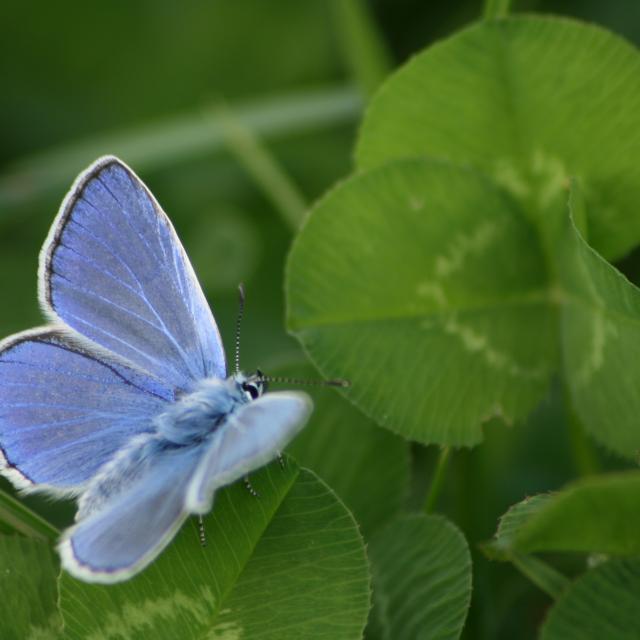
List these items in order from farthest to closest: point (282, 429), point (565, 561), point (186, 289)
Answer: point (565, 561) < point (186, 289) < point (282, 429)

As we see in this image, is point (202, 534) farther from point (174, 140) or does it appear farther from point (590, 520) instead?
point (174, 140)

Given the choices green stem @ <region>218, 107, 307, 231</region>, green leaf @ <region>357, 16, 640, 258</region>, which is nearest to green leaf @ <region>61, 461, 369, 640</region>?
green leaf @ <region>357, 16, 640, 258</region>

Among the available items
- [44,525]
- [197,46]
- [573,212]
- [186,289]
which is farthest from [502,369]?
[197,46]

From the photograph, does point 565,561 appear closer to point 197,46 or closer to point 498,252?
point 498,252

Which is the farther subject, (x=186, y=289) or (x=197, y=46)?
(x=197, y=46)

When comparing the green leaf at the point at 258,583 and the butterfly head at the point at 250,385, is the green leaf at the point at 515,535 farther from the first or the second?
the butterfly head at the point at 250,385
